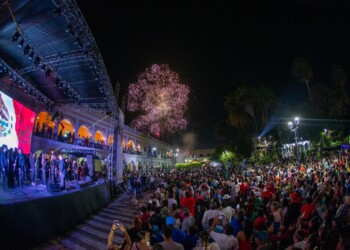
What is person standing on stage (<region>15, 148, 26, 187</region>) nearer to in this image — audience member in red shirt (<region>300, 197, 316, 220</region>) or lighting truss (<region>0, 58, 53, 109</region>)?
lighting truss (<region>0, 58, 53, 109</region>)

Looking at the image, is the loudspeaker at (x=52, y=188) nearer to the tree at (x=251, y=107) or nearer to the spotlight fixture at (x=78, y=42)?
the spotlight fixture at (x=78, y=42)

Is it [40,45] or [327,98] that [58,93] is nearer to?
[40,45]

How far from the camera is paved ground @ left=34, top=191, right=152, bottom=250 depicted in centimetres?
779

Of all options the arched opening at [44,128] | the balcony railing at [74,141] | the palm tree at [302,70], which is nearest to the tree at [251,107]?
the palm tree at [302,70]

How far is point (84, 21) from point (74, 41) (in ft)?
4.54

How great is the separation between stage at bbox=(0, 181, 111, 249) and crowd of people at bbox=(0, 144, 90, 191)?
0.70m

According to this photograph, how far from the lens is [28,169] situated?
11758 millimetres

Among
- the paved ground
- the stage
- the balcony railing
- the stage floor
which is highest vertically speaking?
the balcony railing

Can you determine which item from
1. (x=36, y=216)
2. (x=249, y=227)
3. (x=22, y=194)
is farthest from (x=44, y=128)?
(x=249, y=227)

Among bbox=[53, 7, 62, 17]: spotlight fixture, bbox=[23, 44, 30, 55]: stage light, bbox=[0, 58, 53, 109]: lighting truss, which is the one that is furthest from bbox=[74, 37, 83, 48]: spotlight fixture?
bbox=[0, 58, 53, 109]: lighting truss

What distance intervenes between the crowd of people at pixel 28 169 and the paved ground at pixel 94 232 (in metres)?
2.49

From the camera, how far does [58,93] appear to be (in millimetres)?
18812

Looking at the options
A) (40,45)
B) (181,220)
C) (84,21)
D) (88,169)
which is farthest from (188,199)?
(88,169)

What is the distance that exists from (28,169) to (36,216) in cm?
494
